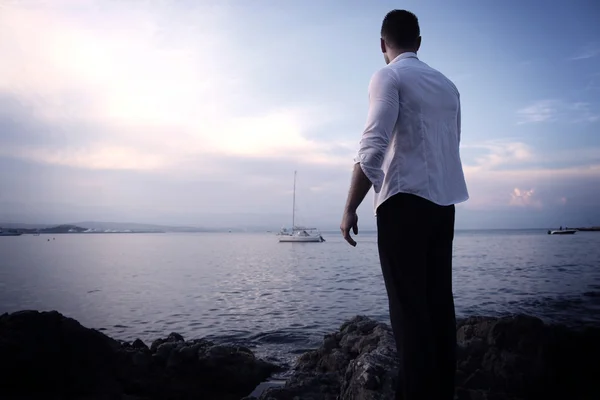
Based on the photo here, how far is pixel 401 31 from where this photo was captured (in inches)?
88.3

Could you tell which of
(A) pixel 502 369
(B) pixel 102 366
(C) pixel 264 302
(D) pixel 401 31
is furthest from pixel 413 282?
(C) pixel 264 302

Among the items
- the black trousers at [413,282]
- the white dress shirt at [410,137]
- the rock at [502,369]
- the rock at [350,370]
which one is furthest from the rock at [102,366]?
the white dress shirt at [410,137]

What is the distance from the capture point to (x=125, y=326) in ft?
38.6

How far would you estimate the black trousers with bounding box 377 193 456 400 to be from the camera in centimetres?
195

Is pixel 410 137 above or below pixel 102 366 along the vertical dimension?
above

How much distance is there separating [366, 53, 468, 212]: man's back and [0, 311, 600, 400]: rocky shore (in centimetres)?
199

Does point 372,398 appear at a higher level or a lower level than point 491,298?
higher

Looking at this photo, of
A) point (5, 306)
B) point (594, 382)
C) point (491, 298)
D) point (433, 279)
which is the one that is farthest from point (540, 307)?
point (5, 306)

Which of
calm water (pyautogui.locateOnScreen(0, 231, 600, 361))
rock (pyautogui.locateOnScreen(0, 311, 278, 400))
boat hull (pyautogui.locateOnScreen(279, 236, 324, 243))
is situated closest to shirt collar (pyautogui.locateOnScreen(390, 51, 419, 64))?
rock (pyautogui.locateOnScreen(0, 311, 278, 400))

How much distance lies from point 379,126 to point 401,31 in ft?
2.23

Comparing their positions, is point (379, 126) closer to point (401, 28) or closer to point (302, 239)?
point (401, 28)

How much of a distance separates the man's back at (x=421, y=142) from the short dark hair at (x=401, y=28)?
0.58ft

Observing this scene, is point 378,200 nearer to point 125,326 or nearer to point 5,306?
point 125,326

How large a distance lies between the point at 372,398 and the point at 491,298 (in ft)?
43.8
